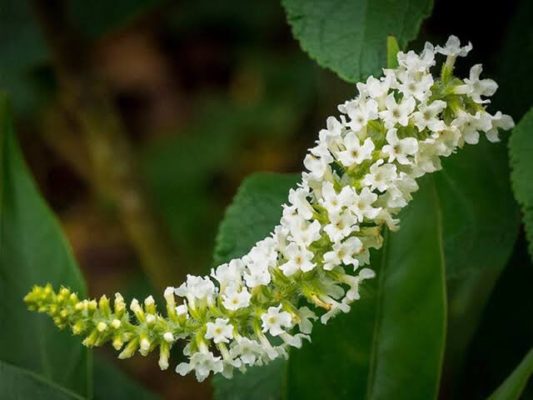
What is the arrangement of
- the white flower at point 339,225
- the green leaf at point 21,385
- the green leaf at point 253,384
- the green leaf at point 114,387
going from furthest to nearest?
the green leaf at point 114,387 → the green leaf at point 253,384 → the green leaf at point 21,385 → the white flower at point 339,225

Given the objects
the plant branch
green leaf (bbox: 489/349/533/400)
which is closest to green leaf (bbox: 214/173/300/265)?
green leaf (bbox: 489/349/533/400)

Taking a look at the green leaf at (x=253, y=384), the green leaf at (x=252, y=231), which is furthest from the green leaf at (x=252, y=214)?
the green leaf at (x=253, y=384)

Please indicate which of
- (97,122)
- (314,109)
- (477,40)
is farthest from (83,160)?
(477,40)

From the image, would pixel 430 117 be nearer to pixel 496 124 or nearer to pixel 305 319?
pixel 496 124

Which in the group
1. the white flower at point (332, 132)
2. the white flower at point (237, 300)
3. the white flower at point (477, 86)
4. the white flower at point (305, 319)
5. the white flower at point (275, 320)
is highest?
the white flower at point (477, 86)

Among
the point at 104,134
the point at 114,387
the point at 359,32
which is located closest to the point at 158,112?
the point at 104,134

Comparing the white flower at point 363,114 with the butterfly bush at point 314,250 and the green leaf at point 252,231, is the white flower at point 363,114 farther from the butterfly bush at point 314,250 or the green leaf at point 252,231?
the green leaf at point 252,231

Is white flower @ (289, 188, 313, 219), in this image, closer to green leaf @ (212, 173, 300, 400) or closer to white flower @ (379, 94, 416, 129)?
white flower @ (379, 94, 416, 129)
